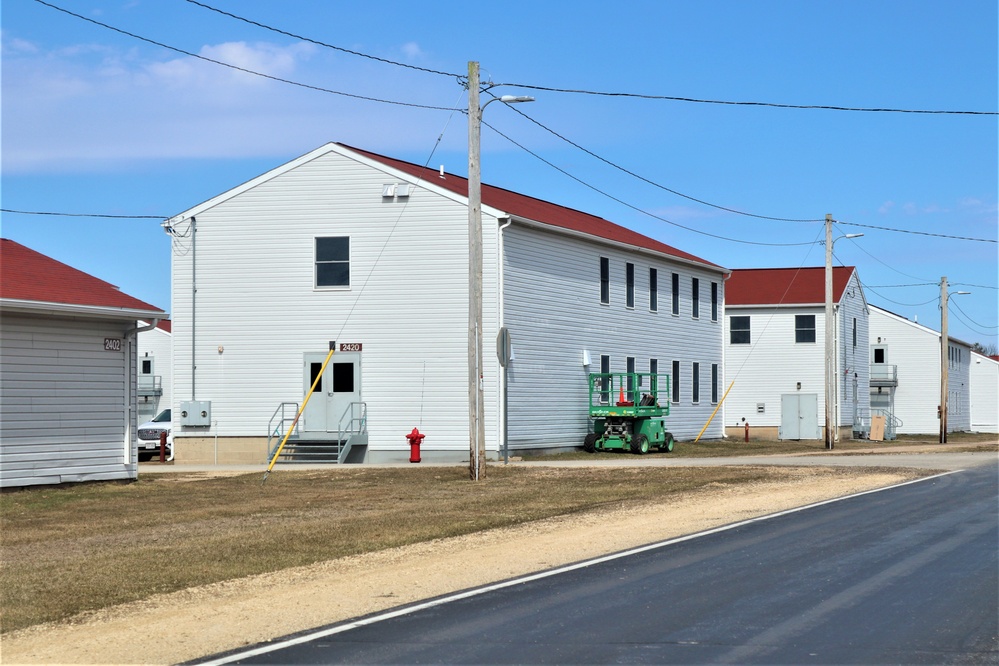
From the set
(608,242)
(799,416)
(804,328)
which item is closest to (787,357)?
(804,328)

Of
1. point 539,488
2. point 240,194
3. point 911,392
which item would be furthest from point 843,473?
point 911,392

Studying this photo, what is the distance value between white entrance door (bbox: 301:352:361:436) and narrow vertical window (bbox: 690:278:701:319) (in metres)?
15.5

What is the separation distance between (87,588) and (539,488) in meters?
12.0

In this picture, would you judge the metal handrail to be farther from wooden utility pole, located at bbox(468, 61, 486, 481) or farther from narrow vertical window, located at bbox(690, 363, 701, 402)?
narrow vertical window, located at bbox(690, 363, 701, 402)

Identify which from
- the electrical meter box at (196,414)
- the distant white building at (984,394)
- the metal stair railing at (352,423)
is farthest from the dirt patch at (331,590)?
the distant white building at (984,394)

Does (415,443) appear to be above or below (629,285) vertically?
below

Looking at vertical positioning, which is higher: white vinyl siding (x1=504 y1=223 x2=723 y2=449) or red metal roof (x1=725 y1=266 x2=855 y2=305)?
red metal roof (x1=725 y1=266 x2=855 y2=305)

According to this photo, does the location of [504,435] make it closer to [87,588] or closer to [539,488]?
[539,488]

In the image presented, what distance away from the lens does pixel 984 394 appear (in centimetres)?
8500

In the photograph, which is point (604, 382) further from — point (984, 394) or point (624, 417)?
point (984, 394)

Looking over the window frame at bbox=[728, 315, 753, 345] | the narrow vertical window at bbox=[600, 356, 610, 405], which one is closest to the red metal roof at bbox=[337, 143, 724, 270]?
the narrow vertical window at bbox=[600, 356, 610, 405]

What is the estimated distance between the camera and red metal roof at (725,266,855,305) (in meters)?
56.2

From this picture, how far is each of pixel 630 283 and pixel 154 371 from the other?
36.1 meters

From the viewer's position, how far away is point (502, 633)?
901 centimetres
